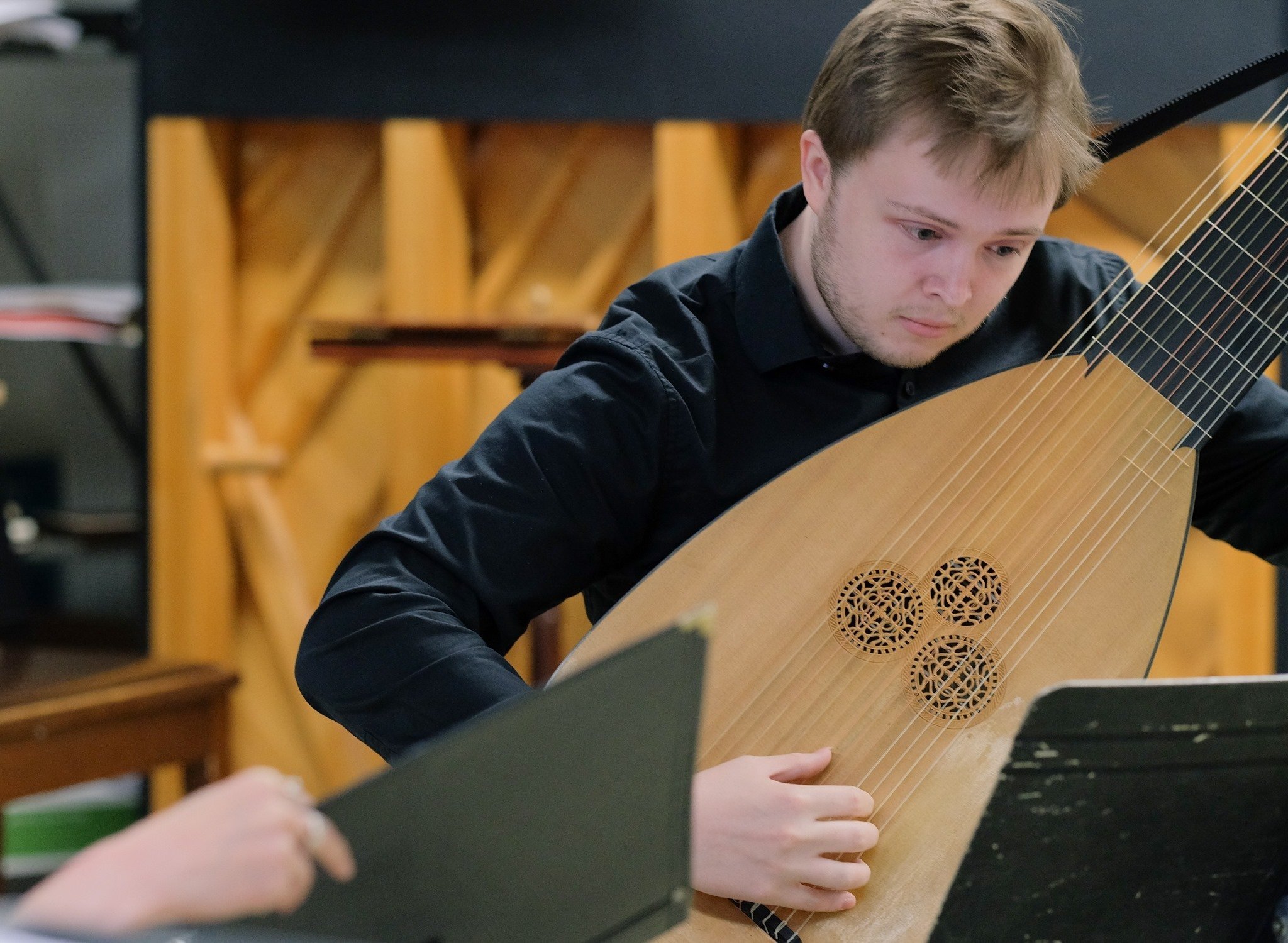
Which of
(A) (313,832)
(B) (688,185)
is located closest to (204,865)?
(A) (313,832)

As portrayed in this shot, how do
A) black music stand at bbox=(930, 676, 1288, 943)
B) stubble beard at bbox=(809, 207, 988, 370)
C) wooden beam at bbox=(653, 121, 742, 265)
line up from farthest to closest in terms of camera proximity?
wooden beam at bbox=(653, 121, 742, 265), stubble beard at bbox=(809, 207, 988, 370), black music stand at bbox=(930, 676, 1288, 943)

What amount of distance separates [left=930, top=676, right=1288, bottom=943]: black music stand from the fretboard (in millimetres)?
446

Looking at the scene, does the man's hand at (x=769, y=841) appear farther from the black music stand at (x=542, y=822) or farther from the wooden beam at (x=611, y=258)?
the wooden beam at (x=611, y=258)

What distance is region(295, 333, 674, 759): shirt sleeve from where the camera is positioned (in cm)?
115

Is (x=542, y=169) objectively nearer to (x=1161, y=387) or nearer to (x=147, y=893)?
(x=1161, y=387)

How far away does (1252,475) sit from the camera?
55.7 inches

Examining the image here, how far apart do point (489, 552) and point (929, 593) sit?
400mm

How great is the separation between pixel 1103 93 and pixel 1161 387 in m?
1.43

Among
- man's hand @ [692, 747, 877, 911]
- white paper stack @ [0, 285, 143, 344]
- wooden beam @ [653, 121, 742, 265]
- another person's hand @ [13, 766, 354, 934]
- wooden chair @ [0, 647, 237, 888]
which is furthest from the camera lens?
white paper stack @ [0, 285, 143, 344]

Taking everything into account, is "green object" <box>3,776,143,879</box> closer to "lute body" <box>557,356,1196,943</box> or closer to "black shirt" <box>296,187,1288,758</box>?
"black shirt" <box>296,187,1288,758</box>

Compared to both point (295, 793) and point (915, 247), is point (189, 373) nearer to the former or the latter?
point (915, 247)

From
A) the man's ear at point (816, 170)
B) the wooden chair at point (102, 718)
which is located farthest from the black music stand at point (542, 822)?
the wooden chair at point (102, 718)

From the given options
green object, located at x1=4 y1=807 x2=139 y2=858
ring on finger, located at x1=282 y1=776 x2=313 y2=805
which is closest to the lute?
ring on finger, located at x1=282 y1=776 x2=313 y2=805

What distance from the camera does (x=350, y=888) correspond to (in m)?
0.66
